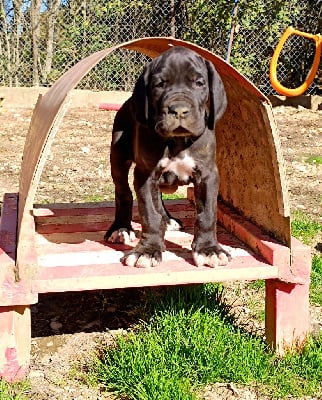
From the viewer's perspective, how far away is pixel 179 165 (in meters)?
3.27

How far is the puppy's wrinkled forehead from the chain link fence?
8.48m

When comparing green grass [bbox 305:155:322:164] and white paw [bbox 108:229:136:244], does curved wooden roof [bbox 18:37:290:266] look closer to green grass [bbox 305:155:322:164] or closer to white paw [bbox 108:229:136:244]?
white paw [bbox 108:229:136:244]

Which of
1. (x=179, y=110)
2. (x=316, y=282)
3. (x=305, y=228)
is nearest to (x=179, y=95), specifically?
(x=179, y=110)

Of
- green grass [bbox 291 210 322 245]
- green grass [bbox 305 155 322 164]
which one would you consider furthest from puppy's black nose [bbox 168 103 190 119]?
green grass [bbox 305 155 322 164]

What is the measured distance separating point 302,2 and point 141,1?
10.8 feet

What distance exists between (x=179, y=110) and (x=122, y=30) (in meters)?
9.07

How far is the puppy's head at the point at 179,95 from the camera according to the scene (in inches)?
116

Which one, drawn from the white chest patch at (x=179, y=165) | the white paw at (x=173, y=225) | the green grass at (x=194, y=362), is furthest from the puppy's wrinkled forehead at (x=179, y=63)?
the green grass at (x=194, y=362)

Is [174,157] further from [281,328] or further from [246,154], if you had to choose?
[281,328]

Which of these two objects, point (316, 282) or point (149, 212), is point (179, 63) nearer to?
point (149, 212)

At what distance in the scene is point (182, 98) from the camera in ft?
9.70

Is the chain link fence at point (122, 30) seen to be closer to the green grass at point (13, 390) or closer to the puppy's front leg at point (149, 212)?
the puppy's front leg at point (149, 212)

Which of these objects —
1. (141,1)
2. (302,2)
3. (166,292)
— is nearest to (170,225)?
(166,292)

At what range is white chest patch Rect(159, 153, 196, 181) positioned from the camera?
3.25 m
